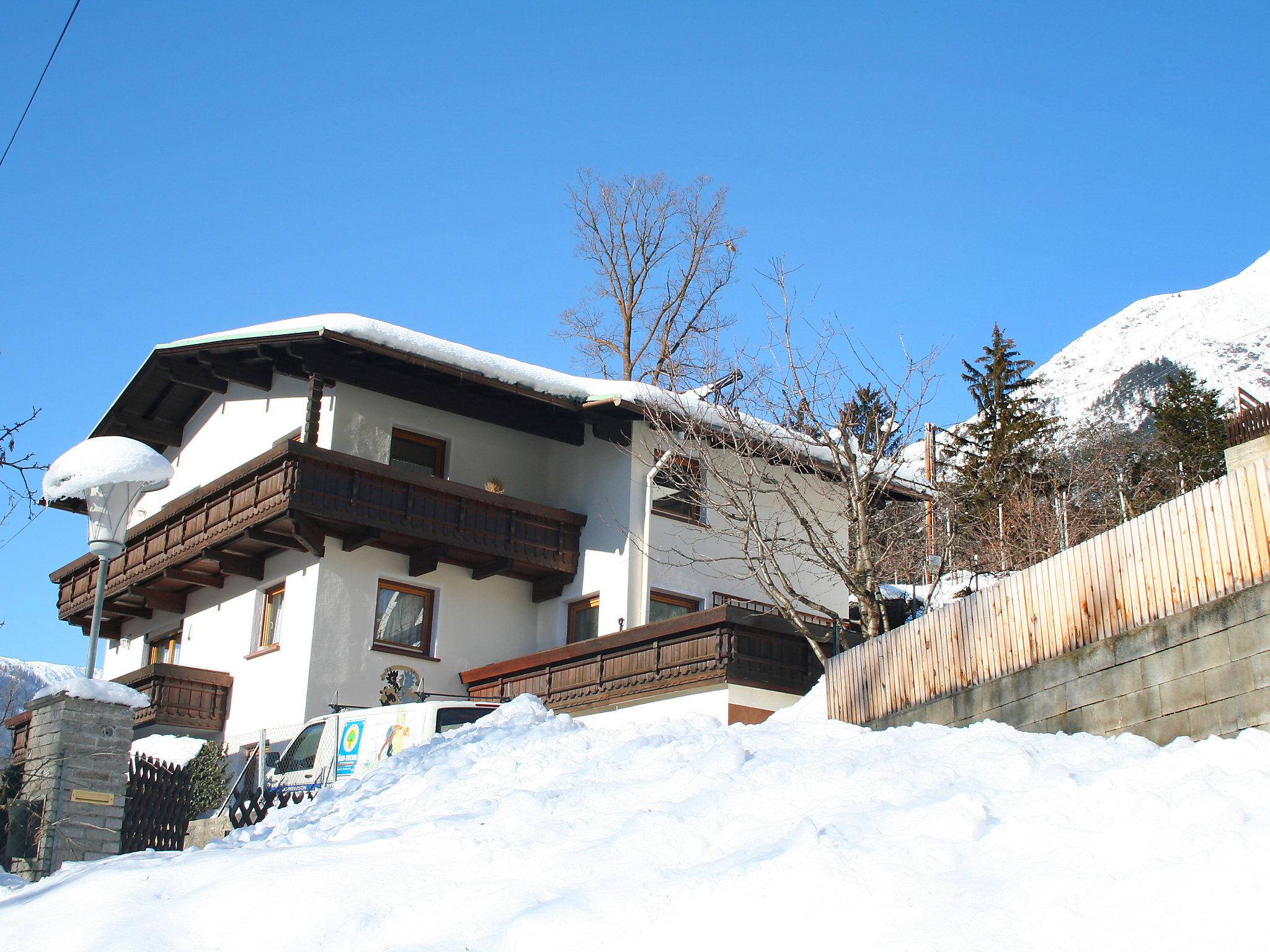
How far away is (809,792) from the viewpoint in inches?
359

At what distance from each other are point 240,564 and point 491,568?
14.9 ft

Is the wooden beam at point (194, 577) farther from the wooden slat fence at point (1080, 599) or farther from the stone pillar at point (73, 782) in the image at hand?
the wooden slat fence at point (1080, 599)

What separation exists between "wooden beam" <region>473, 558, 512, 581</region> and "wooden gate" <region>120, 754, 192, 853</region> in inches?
344

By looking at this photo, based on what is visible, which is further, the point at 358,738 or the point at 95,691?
the point at 358,738

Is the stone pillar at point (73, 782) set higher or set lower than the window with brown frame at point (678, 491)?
lower

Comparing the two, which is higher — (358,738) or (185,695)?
(185,695)

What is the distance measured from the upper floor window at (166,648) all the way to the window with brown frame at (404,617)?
5759 millimetres

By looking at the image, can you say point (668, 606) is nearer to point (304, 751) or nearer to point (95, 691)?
point (304, 751)

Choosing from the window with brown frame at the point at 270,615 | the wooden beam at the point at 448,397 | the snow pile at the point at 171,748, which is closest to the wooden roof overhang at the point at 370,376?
the wooden beam at the point at 448,397

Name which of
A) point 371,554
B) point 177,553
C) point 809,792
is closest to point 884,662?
point 809,792

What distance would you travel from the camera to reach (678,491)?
22.6 m

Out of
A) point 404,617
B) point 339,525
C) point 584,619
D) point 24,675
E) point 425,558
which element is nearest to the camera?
point 339,525

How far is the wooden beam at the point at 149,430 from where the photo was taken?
28484mm

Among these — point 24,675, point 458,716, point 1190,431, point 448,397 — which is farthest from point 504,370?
point 24,675
